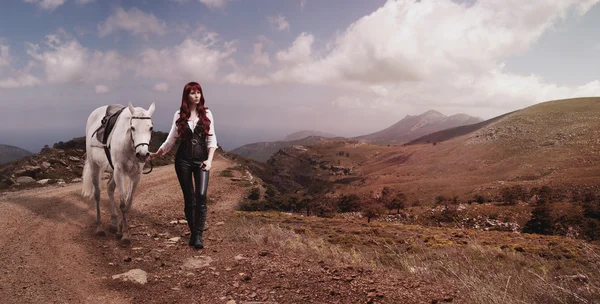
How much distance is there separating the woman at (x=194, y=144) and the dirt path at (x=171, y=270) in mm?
939

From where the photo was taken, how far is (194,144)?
572 cm

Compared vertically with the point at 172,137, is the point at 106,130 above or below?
above

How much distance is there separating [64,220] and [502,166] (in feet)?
254

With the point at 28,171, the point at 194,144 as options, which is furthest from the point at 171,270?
the point at 28,171

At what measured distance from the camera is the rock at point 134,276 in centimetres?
450

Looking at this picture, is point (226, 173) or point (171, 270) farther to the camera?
point (226, 173)

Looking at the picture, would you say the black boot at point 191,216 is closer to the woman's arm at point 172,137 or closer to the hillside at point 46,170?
the woman's arm at point 172,137

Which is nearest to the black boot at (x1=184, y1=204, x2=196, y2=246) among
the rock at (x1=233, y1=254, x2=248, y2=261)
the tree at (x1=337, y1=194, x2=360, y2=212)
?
the rock at (x1=233, y1=254, x2=248, y2=261)

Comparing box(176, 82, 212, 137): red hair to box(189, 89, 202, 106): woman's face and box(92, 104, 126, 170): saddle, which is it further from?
box(92, 104, 126, 170): saddle

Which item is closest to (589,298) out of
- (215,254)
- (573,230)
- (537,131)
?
(215,254)

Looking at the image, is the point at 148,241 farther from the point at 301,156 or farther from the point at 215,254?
the point at 301,156

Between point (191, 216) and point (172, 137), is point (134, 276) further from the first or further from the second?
point (172, 137)

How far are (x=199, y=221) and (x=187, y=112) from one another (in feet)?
7.19

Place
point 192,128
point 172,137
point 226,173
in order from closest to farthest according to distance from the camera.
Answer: point 192,128, point 172,137, point 226,173
